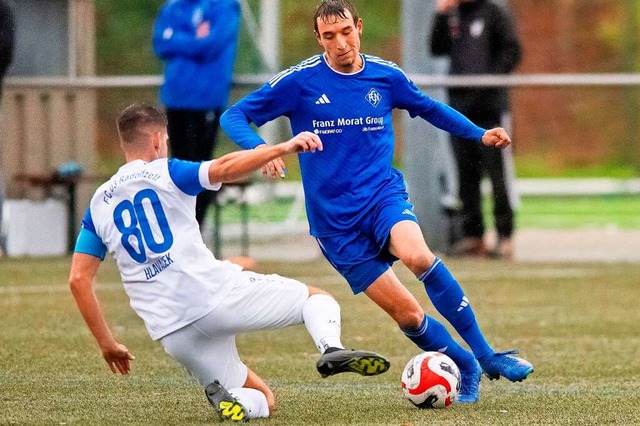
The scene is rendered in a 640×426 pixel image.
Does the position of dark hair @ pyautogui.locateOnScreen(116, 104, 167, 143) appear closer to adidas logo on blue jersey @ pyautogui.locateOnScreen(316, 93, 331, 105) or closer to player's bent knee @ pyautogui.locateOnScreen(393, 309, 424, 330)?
adidas logo on blue jersey @ pyautogui.locateOnScreen(316, 93, 331, 105)

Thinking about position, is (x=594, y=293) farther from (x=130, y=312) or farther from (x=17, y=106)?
(x=17, y=106)

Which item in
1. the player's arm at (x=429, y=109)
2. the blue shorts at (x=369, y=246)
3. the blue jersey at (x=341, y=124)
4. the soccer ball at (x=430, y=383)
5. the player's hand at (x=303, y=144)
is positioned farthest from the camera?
the player's arm at (x=429, y=109)

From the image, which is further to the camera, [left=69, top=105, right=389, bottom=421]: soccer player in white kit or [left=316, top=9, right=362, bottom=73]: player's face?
[left=316, top=9, right=362, bottom=73]: player's face

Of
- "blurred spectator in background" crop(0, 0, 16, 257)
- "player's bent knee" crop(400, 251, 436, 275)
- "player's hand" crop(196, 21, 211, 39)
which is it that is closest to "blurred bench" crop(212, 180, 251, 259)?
"player's hand" crop(196, 21, 211, 39)

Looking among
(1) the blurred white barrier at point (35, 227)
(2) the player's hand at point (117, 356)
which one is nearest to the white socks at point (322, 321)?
(2) the player's hand at point (117, 356)

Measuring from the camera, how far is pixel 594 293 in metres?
10.8

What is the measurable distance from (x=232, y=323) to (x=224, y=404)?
1.01 ft

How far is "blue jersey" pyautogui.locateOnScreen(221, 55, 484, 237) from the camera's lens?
658 centimetres

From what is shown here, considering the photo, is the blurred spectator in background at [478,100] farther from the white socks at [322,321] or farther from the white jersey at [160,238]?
the white jersey at [160,238]

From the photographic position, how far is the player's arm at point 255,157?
17.7ft

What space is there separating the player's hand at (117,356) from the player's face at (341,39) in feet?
5.61

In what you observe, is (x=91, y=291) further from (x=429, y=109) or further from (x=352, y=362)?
(x=429, y=109)

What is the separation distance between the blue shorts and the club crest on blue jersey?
0.43 metres

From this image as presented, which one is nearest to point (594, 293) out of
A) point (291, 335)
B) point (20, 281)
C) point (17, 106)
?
point (291, 335)
